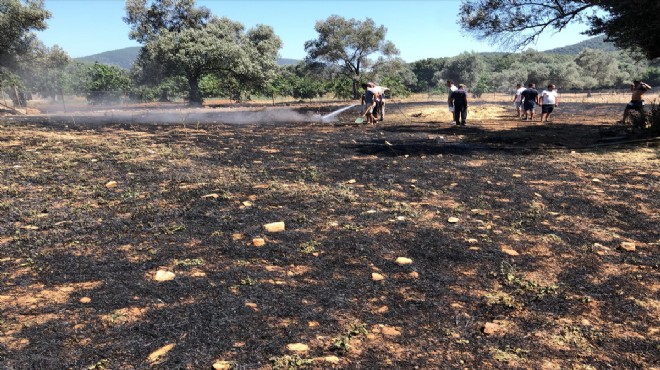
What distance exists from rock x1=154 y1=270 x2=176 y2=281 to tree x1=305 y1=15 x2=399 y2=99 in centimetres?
4339

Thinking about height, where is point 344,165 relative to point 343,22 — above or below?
below

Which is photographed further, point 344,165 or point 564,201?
point 344,165

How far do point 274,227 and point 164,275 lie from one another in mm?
1512

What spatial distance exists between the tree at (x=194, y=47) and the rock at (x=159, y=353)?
104 ft

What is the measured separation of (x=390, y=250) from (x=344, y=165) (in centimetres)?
457

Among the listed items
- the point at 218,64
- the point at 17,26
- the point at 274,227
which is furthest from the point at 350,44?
the point at 274,227

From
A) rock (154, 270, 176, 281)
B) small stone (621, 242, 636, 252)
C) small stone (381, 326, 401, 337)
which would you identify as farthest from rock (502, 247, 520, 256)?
rock (154, 270, 176, 281)

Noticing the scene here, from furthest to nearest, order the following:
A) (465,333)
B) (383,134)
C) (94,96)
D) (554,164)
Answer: (94,96) → (383,134) → (554,164) → (465,333)

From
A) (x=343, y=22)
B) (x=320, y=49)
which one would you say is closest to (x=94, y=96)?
(x=320, y=49)

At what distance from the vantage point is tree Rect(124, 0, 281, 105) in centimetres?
3184

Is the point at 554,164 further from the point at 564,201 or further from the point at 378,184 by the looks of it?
the point at 378,184

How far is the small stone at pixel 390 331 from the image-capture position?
2877mm

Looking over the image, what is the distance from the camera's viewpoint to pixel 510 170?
27.3ft

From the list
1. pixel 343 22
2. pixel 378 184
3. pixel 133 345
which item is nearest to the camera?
pixel 133 345
